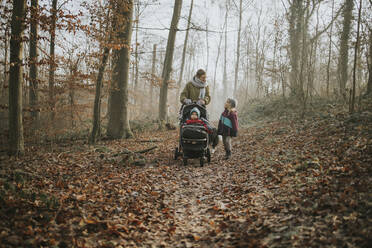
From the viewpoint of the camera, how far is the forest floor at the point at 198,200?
3.00m

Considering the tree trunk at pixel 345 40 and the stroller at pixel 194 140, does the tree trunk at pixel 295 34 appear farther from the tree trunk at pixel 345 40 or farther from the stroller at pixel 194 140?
the stroller at pixel 194 140

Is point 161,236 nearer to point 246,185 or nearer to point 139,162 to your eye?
point 246,185

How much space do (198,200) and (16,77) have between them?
5845 millimetres

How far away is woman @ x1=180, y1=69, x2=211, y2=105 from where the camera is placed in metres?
7.76

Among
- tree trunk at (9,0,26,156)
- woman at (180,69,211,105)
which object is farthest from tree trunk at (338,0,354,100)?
tree trunk at (9,0,26,156)

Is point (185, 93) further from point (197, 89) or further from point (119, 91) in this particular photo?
point (119, 91)

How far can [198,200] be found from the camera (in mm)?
4750

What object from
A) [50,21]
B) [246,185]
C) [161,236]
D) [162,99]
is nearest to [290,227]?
[161,236]

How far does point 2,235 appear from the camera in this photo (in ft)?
9.01

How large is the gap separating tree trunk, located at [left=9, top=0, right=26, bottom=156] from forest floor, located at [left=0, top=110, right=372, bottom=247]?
549 mm

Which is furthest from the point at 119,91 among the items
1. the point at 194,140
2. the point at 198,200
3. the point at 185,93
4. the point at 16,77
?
the point at 198,200

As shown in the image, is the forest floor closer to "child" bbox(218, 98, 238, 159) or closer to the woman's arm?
"child" bbox(218, 98, 238, 159)

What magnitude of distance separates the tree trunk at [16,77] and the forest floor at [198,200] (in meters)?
0.55

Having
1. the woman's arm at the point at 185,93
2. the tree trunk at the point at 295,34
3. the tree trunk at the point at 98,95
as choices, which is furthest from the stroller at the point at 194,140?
the tree trunk at the point at 295,34
